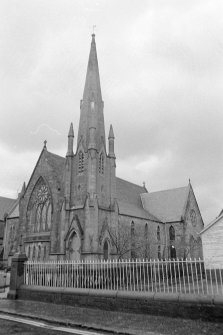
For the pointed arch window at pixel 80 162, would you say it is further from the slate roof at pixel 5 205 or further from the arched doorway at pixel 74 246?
the slate roof at pixel 5 205

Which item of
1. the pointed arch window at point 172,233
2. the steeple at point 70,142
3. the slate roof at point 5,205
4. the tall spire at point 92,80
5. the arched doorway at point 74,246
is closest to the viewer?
the arched doorway at point 74,246

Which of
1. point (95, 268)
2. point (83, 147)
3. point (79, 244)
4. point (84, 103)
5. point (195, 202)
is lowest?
point (95, 268)

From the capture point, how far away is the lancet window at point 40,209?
3988cm

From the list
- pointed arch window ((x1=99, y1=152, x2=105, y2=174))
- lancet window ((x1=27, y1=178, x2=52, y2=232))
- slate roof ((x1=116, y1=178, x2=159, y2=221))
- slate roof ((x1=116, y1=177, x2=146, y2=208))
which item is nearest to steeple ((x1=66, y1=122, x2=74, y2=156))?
pointed arch window ((x1=99, y1=152, x2=105, y2=174))

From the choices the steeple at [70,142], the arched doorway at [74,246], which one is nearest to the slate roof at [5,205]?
the steeple at [70,142]

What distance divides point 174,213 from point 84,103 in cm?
2290

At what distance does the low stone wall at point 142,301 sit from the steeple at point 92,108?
26809 mm

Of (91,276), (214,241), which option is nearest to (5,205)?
(214,241)

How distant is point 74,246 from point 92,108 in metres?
18.4

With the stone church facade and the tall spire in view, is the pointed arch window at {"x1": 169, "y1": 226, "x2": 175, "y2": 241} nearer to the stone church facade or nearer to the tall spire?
the stone church facade

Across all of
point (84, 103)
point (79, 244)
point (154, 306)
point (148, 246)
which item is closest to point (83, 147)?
point (84, 103)

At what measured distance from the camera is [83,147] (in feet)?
132

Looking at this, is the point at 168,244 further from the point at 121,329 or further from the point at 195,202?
the point at 121,329

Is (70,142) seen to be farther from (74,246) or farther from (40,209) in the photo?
(74,246)
